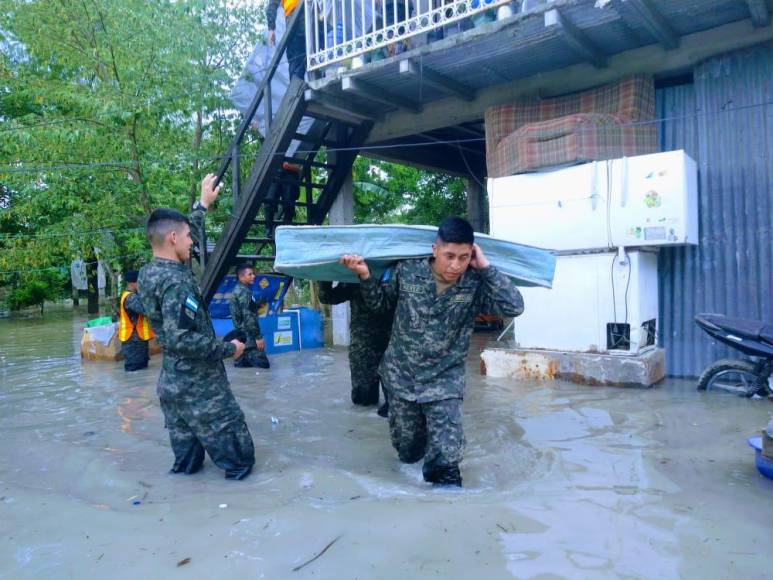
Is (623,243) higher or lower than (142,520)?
higher

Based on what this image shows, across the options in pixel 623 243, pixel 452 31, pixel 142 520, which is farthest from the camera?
pixel 452 31

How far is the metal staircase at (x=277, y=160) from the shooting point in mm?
7652

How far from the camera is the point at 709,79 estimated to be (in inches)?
244

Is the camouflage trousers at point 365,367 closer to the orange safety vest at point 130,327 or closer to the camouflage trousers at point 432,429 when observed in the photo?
the camouflage trousers at point 432,429

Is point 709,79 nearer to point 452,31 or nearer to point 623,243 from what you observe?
point 623,243

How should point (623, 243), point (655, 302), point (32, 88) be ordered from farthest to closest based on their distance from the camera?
1. point (32, 88)
2. point (655, 302)
3. point (623, 243)

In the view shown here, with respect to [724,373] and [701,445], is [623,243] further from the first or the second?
[701,445]

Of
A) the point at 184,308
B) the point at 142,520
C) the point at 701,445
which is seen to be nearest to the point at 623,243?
the point at 701,445

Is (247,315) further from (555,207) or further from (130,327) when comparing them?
(555,207)

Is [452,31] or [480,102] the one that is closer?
[452,31]

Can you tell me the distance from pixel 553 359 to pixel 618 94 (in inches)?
120

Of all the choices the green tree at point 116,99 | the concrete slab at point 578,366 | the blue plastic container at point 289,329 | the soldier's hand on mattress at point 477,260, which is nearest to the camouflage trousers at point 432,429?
the soldier's hand on mattress at point 477,260

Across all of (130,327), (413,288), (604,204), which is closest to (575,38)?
(604,204)

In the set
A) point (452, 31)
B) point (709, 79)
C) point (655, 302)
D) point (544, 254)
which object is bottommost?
point (655, 302)
